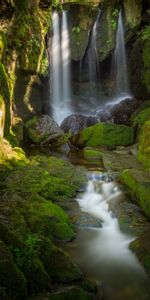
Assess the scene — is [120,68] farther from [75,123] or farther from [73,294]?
[73,294]

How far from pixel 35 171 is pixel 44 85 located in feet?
31.0

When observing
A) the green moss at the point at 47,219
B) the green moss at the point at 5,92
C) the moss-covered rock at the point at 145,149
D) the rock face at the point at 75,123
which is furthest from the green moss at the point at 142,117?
the green moss at the point at 47,219

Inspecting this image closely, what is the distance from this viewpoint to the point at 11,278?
445cm

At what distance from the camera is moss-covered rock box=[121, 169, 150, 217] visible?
26.8ft

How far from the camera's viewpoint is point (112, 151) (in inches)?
581

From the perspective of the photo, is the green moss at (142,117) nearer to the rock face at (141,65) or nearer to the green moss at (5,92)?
the rock face at (141,65)

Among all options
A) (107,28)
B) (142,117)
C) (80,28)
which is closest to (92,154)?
(142,117)

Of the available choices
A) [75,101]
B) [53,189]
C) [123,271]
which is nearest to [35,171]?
[53,189]

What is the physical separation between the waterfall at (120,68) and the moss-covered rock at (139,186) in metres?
11.0

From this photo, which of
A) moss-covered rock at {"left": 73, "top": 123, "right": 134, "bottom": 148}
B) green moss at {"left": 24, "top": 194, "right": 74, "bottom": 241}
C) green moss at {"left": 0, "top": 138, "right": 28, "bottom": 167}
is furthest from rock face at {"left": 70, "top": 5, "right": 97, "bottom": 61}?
green moss at {"left": 24, "top": 194, "right": 74, "bottom": 241}

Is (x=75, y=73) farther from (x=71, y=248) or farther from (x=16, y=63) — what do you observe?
(x=71, y=248)

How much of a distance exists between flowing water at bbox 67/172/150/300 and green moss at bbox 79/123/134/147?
20.2 ft

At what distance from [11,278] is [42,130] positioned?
1135 cm

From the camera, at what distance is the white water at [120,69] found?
2010 cm
